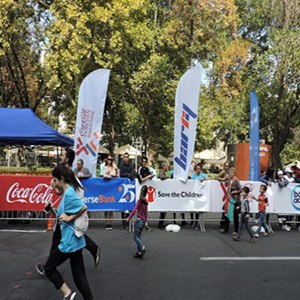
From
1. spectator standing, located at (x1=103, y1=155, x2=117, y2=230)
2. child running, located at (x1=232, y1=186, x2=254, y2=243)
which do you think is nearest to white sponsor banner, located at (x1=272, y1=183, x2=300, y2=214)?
child running, located at (x1=232, y1=186, x2=254, y2=243)

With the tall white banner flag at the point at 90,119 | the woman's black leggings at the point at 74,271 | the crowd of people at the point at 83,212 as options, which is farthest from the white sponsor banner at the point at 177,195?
the woman's black leggings at the point at 74,271

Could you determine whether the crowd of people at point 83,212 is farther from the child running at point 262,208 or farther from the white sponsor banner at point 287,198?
the white sponsor banner at point 287,198

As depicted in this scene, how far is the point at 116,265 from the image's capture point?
646 centimetres

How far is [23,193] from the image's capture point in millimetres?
9891

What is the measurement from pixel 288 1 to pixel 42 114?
886 inches

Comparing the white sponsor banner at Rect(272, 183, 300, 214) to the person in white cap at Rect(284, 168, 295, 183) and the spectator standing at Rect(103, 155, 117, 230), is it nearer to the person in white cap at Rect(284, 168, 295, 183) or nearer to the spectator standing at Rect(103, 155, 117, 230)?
the person in white cap at Rect(284, 168, 295, 183)

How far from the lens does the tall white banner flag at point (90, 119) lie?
10.8 metres

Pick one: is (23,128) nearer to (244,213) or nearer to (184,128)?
(184,128)

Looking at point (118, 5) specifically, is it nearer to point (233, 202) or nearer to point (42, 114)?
point (233, 202)

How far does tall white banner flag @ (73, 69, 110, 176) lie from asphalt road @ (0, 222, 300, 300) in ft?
7.74

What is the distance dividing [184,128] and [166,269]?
16.6 feet

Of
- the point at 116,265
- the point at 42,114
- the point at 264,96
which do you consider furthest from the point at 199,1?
the point at 42,114

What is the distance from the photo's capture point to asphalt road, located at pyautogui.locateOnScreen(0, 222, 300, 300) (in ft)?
16.8

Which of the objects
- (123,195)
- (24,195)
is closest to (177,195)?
(123,195)
